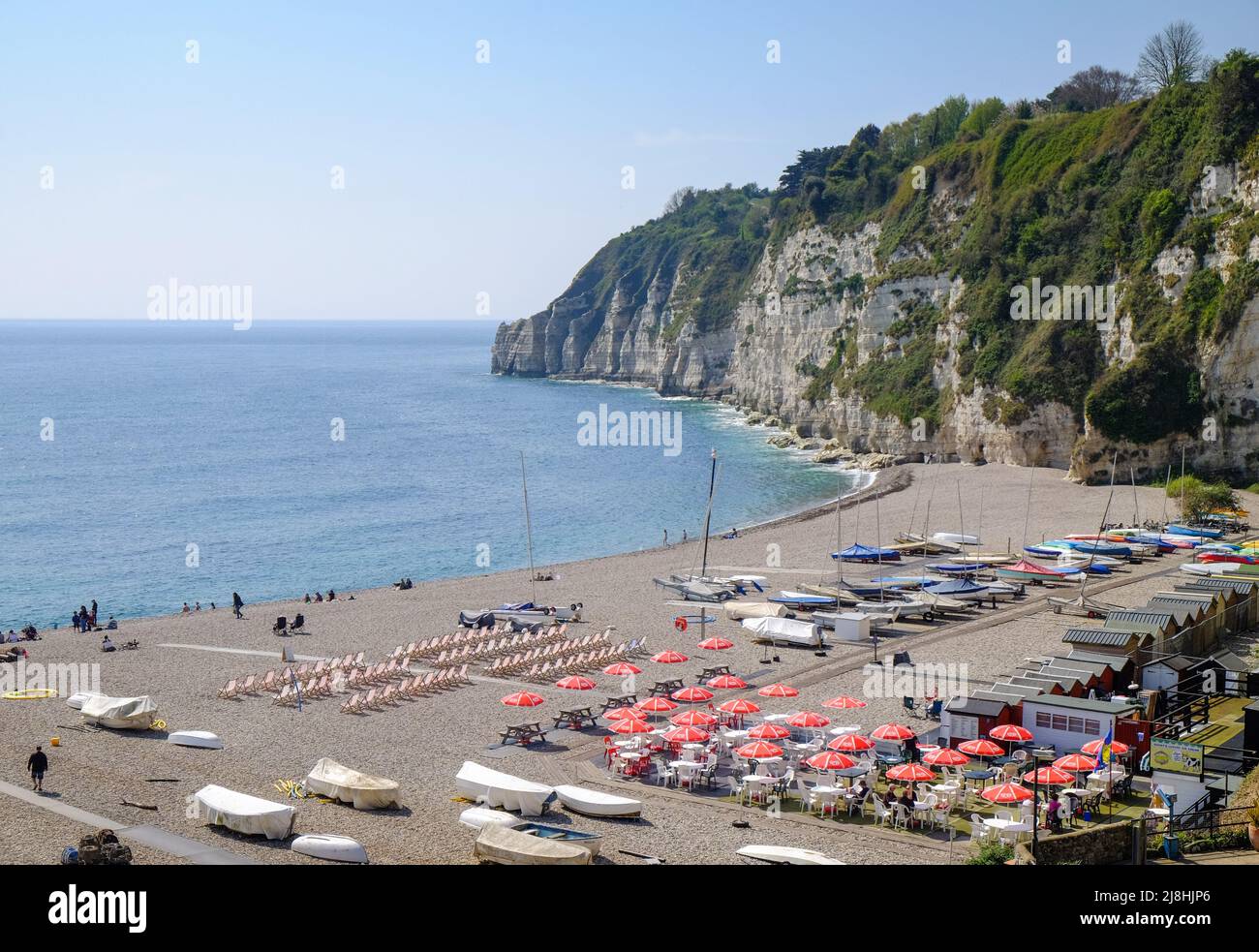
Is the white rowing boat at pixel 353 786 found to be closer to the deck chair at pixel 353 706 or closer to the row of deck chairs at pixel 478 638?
the deck chair at pixel 353 706

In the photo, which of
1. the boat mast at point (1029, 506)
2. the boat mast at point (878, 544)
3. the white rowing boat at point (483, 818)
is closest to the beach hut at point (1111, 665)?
the boat mast at point (878, 544)

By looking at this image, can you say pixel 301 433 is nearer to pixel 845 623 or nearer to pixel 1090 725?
pixel 845 623

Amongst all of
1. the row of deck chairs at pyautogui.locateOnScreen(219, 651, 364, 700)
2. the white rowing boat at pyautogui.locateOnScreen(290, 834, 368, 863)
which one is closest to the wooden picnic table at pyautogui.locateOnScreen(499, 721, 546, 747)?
the row of deck chairs at pyautogui.locateOnScreen(219, 651, 364, 700)

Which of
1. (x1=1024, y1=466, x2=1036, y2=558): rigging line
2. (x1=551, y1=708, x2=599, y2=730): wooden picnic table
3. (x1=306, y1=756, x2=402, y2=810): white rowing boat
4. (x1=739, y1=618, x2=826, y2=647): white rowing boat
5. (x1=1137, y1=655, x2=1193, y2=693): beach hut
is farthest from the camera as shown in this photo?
(x1=1024, y1=466, x2=1036, y2=558): rigging line

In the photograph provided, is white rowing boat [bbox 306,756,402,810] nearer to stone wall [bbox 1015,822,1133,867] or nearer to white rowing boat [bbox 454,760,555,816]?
white rowing boat [bbox 454,760,555,816]

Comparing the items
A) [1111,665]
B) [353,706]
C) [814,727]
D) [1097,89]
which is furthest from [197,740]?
[1097,89]

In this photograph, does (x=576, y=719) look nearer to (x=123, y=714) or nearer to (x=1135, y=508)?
(x=123, y=714)

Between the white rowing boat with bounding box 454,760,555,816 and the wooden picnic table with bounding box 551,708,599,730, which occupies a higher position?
the white rowing boat with bounding box 454,760,555,816
